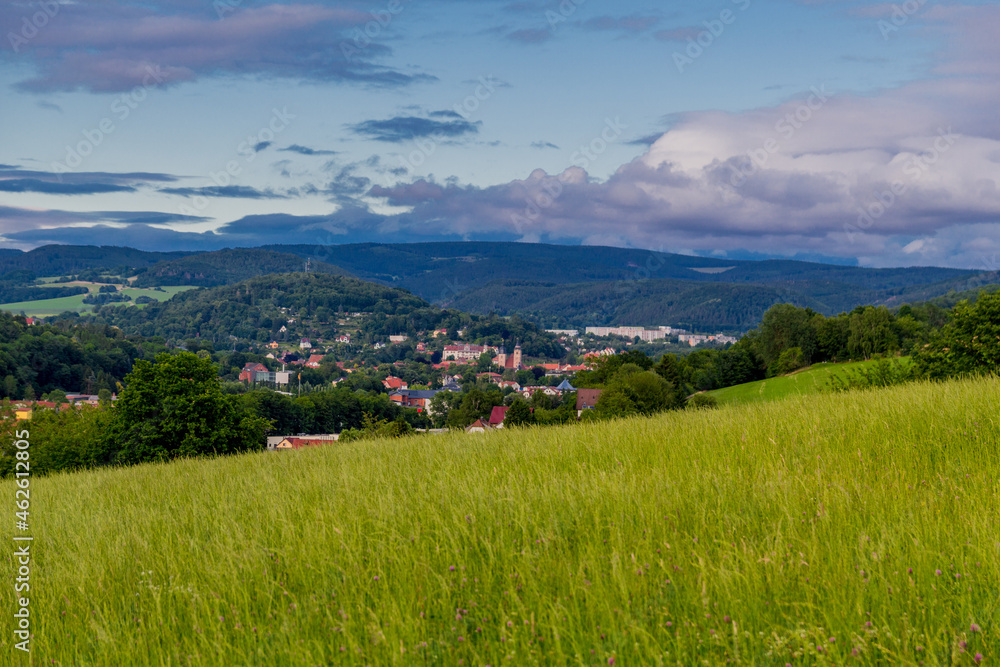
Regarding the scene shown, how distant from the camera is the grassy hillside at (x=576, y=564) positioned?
2.91m

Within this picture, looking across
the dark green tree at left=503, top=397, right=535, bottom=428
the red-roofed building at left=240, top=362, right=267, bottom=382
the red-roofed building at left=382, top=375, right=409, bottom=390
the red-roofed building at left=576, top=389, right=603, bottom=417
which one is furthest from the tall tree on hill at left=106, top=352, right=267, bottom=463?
the red-roofed building at left=240, top=362, right=267, bottom=382

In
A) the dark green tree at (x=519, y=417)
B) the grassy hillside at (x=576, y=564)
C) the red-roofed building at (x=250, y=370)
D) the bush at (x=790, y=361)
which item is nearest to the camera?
the grassy hillside at (x=576, y=564)

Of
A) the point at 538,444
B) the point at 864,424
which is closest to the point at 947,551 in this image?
the point at 864,424

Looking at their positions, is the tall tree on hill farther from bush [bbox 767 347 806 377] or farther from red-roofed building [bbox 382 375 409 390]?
red-roofed building [bbox 382 375 409 390]

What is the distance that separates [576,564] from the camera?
3.62m

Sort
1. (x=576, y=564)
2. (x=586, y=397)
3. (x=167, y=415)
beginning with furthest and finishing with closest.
Answer: (x=586, y=397) < (x=167, y=415) < (x=576, y=564)

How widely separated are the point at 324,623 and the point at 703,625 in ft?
5.76

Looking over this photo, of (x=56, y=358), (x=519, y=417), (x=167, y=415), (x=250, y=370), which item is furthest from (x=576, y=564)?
(x=250, y=370)

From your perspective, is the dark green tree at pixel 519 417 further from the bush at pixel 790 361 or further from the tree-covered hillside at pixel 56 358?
the tree-covered hillside at pixel 56 358

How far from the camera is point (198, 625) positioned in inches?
138

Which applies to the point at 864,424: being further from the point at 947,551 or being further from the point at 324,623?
the point at 324,623

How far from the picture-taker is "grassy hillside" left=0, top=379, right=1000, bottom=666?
9.55 feet

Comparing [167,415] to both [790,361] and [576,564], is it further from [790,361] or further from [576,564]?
[790,361]

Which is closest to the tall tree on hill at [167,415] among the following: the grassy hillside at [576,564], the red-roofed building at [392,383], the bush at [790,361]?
the grassy hillside at [576,564]
